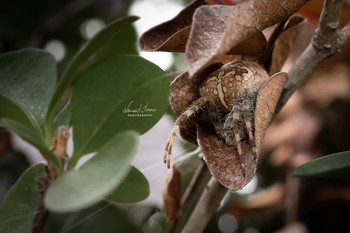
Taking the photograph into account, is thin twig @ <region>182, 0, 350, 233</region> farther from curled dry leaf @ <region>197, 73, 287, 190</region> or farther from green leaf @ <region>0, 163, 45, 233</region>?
green leaf @ <region>0, 163, 45, 233</region>

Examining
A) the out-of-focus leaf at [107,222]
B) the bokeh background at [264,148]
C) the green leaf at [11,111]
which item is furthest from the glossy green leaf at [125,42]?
the green leaf at [11,111]

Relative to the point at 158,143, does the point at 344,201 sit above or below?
below

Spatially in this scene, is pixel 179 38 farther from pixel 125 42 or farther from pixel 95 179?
pixel 125 42

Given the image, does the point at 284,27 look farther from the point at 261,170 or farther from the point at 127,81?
the point at 261,170

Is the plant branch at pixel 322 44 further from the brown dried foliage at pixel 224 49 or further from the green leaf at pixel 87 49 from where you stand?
the green leaf at pixel 87 49

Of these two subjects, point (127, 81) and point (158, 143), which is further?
point (158, 143)

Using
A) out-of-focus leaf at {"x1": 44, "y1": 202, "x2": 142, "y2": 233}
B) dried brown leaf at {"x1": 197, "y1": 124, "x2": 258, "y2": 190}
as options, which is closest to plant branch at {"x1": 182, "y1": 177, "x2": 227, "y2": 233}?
→ dried brown leaf at {"x1": 197, "y1": 124, "x2": 258, "y2": 190}

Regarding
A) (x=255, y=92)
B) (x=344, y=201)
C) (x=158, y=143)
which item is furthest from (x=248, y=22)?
(x=344, y=201)

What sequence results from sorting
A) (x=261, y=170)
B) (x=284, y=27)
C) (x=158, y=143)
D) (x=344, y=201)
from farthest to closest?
(x=261, y=170), (x=344, y=201), (x=158, y=143), (x=284, y=27)
